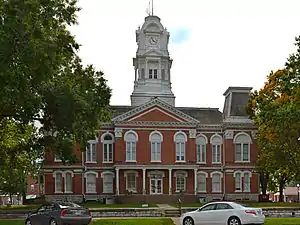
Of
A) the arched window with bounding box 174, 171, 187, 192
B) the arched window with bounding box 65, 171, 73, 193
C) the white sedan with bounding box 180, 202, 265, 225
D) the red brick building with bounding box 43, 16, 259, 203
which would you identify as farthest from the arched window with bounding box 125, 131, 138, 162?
the white sedan with bounding box 180, 202, 265, 225

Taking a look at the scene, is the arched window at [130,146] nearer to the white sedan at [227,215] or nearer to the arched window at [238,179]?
the arched window at [238,179]

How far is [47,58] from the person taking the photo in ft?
67.4

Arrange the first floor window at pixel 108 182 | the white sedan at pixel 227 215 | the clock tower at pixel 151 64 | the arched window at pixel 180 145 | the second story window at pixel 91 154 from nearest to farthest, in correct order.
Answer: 1. the white sedan at pixel 227 215
2. the arched window at pixel 180 145
3. the second story window at pixel 91 154
4. the first floor window at pixel 108 182
5. the clock tower at pixel 151 64

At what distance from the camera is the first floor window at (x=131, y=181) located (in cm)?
5559

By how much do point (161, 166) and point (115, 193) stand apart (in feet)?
19.0

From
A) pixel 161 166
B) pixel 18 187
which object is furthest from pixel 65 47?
pixel 18 187

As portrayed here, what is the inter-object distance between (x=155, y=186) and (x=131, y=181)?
8.60 feet

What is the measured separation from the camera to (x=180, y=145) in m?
56.2

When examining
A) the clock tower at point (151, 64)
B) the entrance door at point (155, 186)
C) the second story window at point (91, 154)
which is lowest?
the entrance door at point (155, 186)

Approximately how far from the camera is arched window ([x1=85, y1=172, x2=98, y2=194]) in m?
56.3

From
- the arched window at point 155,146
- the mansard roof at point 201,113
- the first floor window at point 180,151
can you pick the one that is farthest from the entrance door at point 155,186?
the mansard roof at point 201,113

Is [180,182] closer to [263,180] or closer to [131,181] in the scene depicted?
[131,181]

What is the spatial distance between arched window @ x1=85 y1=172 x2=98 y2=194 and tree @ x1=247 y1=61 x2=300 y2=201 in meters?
17.6

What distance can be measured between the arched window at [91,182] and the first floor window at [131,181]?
3.53 m
